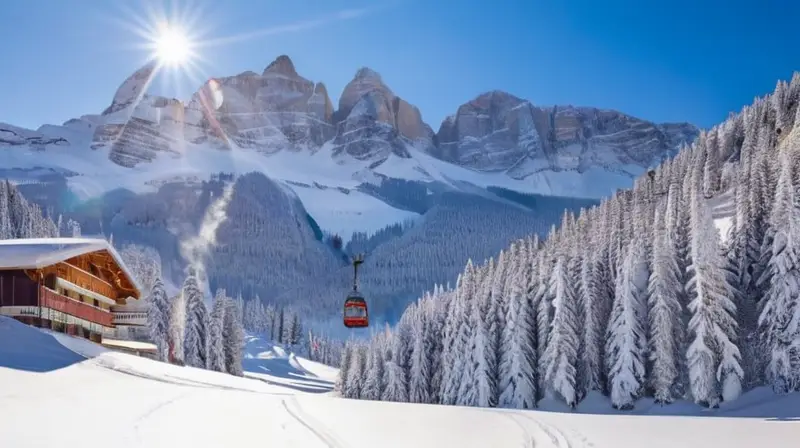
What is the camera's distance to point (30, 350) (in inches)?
965

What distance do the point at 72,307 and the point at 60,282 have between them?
1.72 m

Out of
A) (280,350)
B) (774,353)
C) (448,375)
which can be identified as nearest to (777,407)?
(774,353)

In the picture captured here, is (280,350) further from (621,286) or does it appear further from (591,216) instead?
(621,286)

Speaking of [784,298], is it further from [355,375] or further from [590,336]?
[355,375]

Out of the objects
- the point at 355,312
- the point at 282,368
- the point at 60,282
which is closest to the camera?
the point at 60,282

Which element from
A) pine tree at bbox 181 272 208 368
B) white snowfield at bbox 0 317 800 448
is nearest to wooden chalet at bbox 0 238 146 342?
white snowfield at bbox 0 317 800 448

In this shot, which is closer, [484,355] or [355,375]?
[484,355]

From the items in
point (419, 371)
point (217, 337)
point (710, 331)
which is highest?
point (710, 331)

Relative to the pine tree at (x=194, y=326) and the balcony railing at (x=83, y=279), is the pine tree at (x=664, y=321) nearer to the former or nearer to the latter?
the balcony railing at (x=83, y=279)

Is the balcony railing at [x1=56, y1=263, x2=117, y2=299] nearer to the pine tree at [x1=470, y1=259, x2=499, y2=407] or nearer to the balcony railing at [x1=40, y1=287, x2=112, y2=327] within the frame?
the balcony railing at [x1=40, y1=287, x2=112, y2=327]

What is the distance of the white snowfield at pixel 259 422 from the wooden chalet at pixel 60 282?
7.83m

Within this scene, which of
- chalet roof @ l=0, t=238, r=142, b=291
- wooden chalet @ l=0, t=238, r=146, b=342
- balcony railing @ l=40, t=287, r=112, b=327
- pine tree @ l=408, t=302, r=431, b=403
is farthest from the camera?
pine tree @ l=408, t=302, r=431, b=403

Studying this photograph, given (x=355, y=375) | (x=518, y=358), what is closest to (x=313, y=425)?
(x=518, y=358)

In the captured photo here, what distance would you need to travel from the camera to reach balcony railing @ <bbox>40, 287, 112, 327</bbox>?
31.9m
